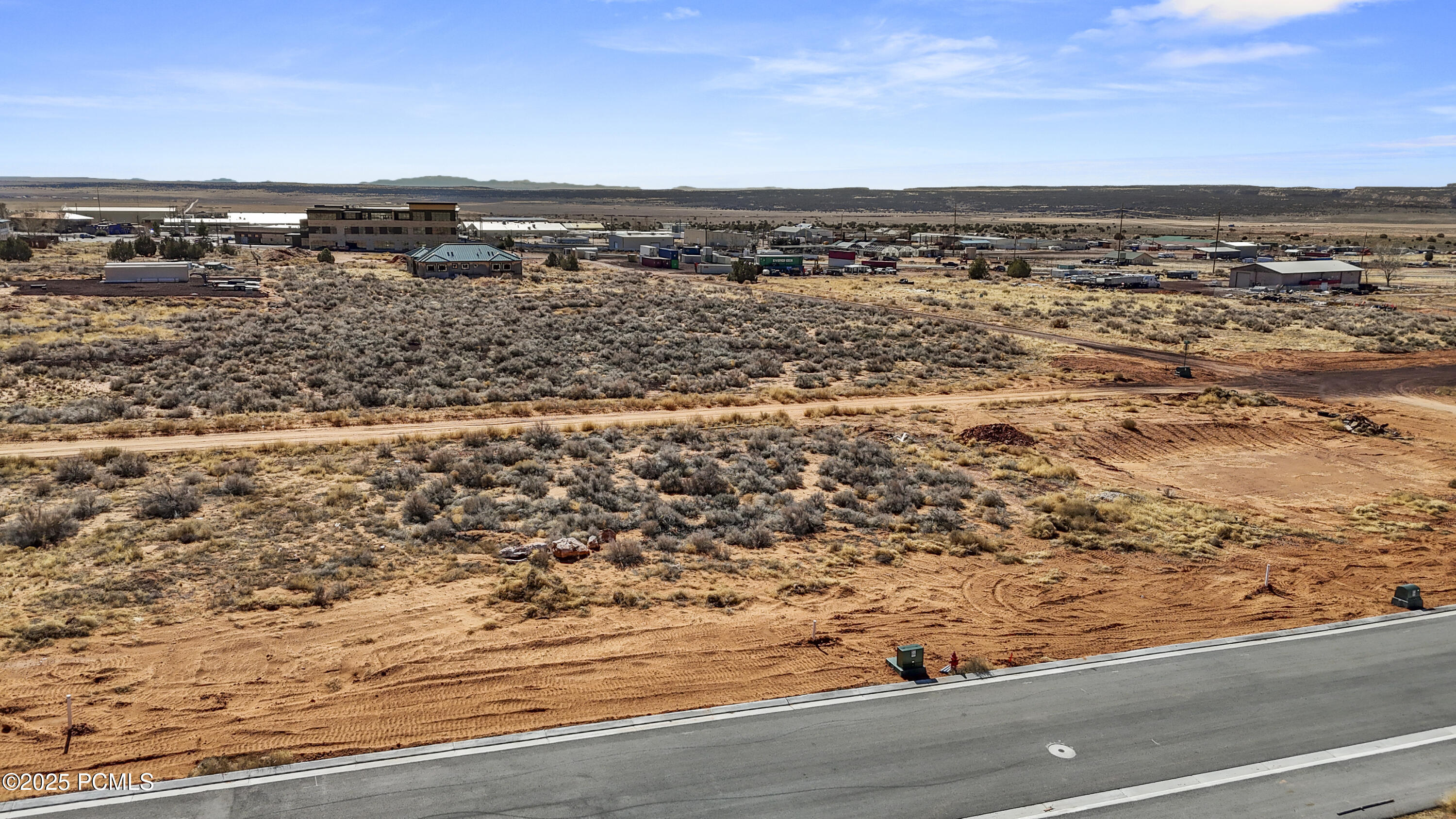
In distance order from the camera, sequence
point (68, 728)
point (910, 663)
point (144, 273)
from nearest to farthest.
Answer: point (68, 728), point (910, 663), point (144, 273)

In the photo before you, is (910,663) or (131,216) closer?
(910,663)

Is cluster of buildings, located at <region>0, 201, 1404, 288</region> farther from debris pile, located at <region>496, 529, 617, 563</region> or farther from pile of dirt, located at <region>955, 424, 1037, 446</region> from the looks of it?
debris pile, located at <region>496, 529, 617, 563</region>

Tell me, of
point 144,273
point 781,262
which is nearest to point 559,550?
point 144,273

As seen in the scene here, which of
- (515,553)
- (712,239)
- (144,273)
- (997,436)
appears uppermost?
(712,239)

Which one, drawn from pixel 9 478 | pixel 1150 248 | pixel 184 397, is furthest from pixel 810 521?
pixel 1150 248

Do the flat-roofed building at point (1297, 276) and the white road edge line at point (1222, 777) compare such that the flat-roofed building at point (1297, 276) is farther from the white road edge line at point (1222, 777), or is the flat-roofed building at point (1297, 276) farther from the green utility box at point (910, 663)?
the green utility box at point (910, 663)

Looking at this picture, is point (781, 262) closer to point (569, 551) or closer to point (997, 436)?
point (997, 436)

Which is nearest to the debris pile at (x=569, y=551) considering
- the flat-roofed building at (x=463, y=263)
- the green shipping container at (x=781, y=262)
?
the flat-roofed building at (x=463, y=263)
